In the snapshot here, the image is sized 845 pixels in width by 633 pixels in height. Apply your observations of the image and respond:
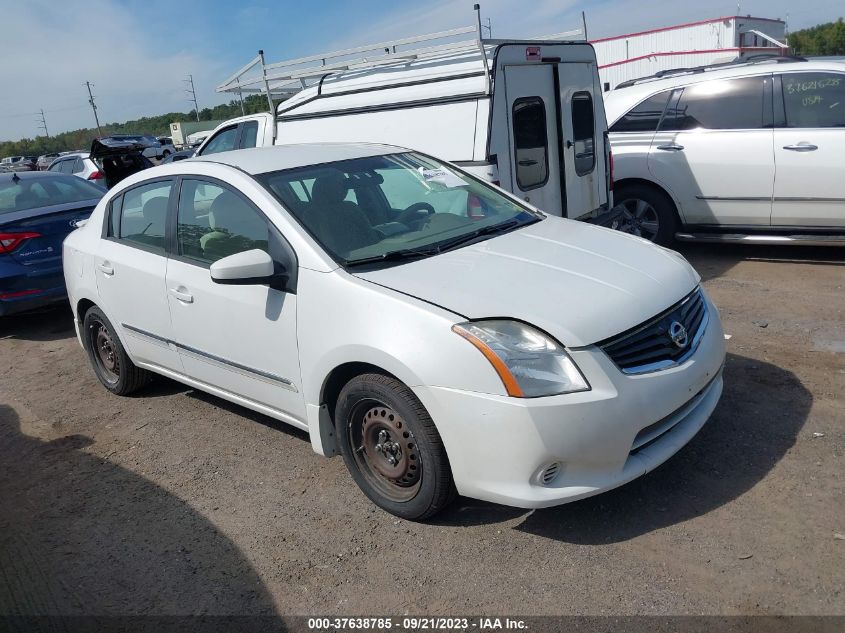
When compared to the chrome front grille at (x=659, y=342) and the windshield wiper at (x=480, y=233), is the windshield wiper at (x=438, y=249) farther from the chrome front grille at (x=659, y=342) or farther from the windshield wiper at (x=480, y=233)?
the chrome front grille at (x=659, y=342)

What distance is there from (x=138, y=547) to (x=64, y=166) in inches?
573

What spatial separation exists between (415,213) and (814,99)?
4.60m

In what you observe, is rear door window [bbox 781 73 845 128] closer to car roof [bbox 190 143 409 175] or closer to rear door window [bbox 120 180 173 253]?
car roof [bbox 190 143 409 175]

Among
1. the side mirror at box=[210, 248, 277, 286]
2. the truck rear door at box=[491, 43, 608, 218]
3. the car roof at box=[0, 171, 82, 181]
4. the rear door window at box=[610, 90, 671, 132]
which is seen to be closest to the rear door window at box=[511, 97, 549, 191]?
the truck rear door at box=[491, 43, 608, 218]

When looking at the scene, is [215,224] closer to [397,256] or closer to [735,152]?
[397,256]

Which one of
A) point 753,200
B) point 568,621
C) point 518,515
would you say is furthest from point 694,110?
point 568,621

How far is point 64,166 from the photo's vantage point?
1576 centimetres

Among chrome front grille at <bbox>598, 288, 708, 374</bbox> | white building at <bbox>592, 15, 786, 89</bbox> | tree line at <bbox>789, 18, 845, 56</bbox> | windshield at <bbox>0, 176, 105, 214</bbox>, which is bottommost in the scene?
chrome front grille at <bbox>598, 288, 708, 374</bbox>

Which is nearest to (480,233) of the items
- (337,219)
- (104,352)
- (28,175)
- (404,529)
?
(337,219)

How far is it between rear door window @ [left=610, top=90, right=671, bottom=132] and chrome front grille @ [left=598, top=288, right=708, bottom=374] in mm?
4625

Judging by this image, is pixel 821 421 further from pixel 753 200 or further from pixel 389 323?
pixel 753 200

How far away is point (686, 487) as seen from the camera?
3.32 metres

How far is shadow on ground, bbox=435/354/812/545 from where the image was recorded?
314cm

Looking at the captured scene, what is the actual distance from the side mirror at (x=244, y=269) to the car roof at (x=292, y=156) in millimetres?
683
